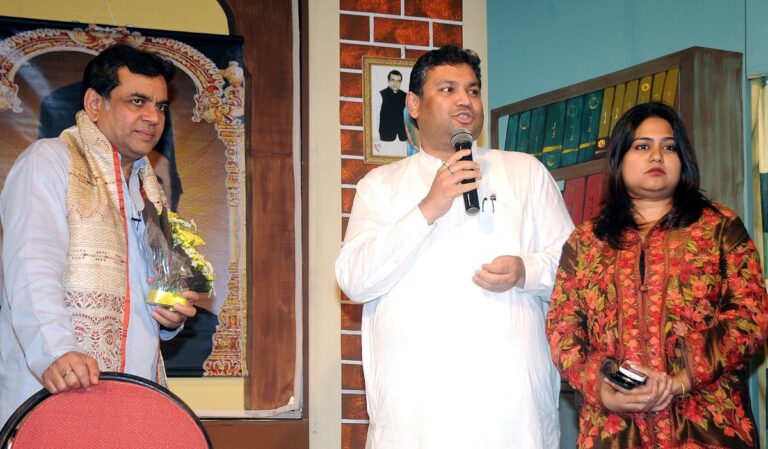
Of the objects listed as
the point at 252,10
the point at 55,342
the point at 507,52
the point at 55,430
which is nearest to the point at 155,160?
the point at 252,10

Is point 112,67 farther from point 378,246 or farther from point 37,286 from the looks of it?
point 378,246

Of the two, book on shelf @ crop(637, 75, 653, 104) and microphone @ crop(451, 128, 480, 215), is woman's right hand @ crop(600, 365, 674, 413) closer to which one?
microphone @ crop(451, 128, 480, 215)

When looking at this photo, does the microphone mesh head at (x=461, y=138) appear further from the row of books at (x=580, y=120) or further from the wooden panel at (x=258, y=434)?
the wooden panel at (x=258, y=434)

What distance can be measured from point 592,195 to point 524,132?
625mm

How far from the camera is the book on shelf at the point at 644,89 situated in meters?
3.82

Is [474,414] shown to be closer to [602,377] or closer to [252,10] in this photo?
[602,377]

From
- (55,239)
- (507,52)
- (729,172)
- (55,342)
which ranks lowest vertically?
(55,342)

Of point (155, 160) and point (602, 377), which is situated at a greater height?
point (155, 160)

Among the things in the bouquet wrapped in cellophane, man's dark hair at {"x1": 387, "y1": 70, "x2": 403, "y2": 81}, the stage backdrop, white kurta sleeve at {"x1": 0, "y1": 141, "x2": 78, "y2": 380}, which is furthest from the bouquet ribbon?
man's dark hair at {"x1": 387, "y1": 70, "x2": 403, "y2": 81}

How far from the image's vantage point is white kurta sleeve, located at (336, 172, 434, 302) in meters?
2.71

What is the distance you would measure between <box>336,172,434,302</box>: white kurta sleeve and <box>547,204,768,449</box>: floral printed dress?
17.3 inches

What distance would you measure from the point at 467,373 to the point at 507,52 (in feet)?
8.32

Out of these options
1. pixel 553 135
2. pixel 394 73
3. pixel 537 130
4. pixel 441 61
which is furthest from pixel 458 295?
pixel 394 73

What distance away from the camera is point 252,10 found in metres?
4.62
